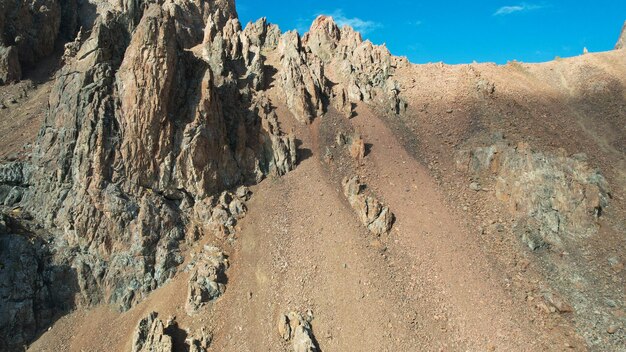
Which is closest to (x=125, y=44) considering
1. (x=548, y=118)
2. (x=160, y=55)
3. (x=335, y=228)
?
(x=160, y=55)

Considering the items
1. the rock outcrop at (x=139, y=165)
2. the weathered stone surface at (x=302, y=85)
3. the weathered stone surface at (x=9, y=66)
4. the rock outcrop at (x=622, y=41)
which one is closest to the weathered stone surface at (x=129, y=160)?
the rock outcrop at (x=139, y=165)

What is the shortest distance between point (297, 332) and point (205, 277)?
702 cm

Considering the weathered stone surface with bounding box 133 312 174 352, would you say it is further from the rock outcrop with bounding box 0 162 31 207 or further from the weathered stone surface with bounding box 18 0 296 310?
the rock outcrop with bounding box 0 162 31 207

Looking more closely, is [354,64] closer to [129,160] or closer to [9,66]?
[129,160]

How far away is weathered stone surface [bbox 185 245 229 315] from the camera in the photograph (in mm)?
23656

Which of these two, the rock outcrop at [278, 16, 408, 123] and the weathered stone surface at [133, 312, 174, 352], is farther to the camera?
the rock outcrop at [278, 16, 408, 123]

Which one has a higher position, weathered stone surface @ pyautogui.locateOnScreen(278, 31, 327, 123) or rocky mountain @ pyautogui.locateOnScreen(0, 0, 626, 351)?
weathered stone surface @ pyautogui.locateOnScreen(278, 31, 327, 123)

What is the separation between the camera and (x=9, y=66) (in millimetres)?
43188

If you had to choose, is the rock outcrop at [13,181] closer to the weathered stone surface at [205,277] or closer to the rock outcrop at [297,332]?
the weathered stone surface at [205,277]

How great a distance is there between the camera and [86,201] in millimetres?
25516

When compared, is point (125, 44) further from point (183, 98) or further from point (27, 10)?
point (27, 10)

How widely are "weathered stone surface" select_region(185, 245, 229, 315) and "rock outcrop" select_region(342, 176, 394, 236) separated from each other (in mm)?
10356

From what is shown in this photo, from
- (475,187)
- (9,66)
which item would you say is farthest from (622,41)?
(9,66)

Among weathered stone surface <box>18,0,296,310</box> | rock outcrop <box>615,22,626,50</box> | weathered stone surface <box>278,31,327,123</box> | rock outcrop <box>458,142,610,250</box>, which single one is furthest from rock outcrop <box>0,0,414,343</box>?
rock outcrop <box>615,22,626,50</box>
